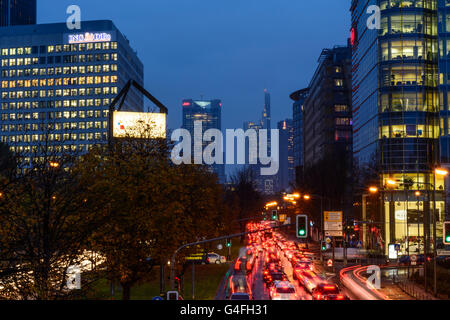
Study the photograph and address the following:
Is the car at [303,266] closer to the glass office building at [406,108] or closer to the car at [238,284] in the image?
the car at [238,284]

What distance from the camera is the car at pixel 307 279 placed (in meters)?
45.8

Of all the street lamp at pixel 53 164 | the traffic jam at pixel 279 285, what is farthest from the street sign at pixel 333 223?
the street lamp at pixel 53 164

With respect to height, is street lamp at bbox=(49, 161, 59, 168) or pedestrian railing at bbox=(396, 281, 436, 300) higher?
street lamp at bbox=(49, 161, 59, 168)

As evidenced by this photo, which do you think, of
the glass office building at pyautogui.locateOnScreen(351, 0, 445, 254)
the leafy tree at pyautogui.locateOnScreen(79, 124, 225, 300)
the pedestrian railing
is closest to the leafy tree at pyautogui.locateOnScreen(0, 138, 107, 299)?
the leafy tree at pyautogui.locateOnScreen(79, 124, 225, 300)

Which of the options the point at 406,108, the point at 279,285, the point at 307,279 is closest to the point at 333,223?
the point at 307,279

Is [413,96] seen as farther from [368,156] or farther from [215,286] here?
[215,286]

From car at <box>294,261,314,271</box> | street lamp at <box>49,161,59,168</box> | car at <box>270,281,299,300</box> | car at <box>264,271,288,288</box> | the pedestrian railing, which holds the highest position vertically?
street lamp at <box>49,161,59,168</box>

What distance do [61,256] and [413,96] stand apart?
267 ft

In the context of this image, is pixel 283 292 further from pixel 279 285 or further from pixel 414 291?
pixel 414 291

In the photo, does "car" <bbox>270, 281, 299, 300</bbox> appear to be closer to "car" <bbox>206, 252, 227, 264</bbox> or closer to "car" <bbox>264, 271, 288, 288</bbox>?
"car" <bbox>264, 271, 288, 288</bbox>

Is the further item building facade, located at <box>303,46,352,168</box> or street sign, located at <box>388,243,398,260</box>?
building facade, located at <box>303,46,352,168</box>

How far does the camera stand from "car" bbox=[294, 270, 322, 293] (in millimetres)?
45781
